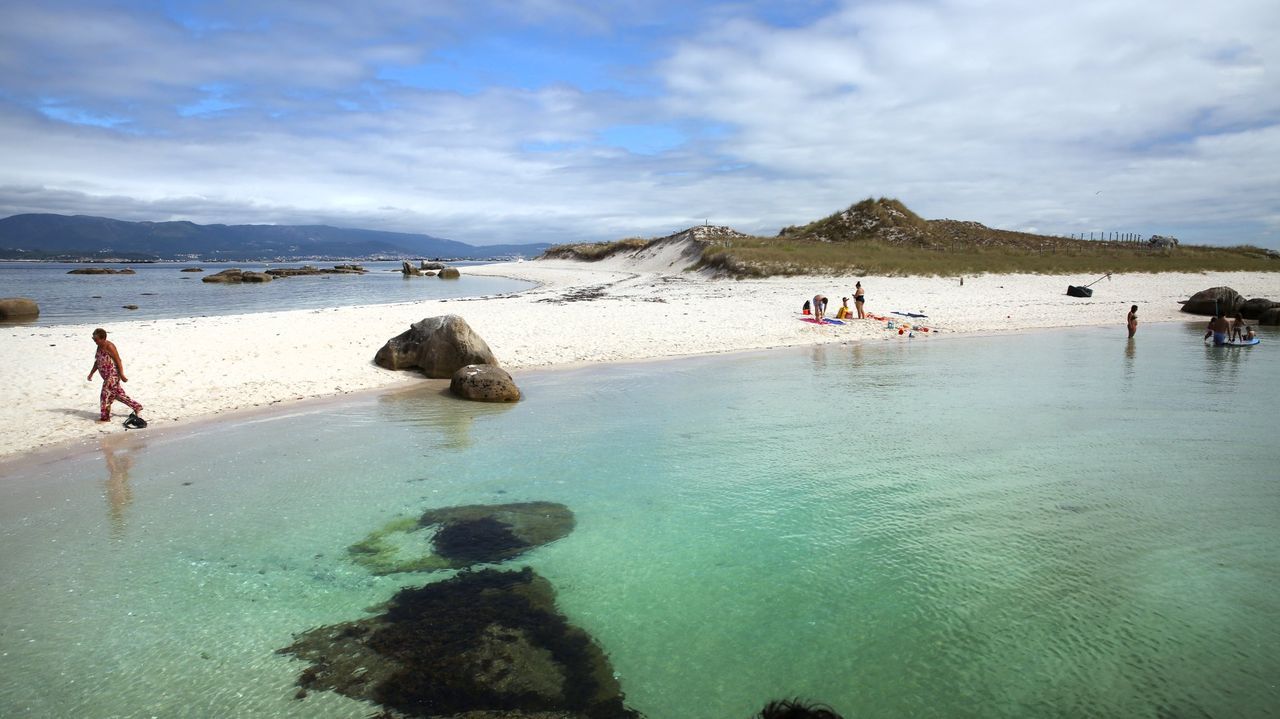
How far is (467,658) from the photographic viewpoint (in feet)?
16.7

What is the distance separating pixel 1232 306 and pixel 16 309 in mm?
51095

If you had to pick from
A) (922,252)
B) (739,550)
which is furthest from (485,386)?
(922,252)

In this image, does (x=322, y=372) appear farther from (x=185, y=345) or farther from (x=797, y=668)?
(x=797, y=668)

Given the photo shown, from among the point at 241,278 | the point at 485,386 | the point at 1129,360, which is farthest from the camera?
the point at 241,278

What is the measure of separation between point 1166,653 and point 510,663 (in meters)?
4.96

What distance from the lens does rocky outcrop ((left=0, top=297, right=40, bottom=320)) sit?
2738 centimetres

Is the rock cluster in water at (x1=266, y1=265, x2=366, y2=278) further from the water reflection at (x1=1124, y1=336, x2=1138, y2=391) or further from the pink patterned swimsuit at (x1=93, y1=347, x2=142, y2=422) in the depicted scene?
the water reflection at (x1=1124, y1=336, x2=1138, y2=391)

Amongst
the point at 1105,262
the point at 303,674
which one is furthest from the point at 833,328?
the point at 1105,262

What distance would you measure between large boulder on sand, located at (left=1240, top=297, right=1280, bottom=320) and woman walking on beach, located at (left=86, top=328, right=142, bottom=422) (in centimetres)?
3821

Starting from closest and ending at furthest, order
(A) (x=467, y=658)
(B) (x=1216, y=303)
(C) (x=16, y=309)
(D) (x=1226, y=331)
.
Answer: (A) (x=467, y=658) < (D) (x=1226, y=331) < (C) (x=16, y=309) < (B) (x=1216, y=303)

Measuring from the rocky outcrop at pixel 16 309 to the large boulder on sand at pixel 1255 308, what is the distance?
50871 millimetres

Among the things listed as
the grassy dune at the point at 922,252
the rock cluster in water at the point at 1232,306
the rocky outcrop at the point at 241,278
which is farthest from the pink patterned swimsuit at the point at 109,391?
the rocky outcrop at the point at 241,278

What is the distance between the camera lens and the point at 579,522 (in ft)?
25.5

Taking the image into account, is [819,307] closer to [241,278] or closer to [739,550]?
[739,550]
